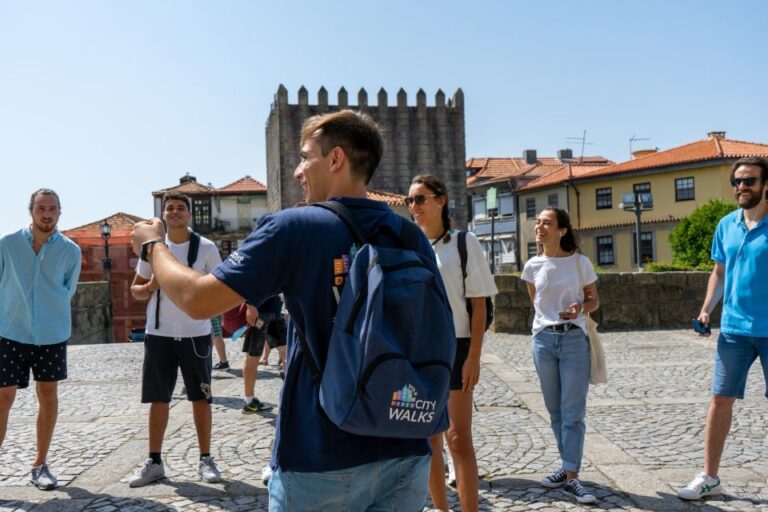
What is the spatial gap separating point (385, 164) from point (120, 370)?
1370 inches

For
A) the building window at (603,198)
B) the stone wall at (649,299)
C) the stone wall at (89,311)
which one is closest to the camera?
the stone wall at (649,299)

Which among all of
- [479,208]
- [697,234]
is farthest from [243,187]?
[697,234]

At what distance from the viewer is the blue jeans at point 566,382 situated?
14.6 feet

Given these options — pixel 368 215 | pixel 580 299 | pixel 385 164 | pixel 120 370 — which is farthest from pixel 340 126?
pixel 385 164

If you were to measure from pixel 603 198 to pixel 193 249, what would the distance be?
151 ft

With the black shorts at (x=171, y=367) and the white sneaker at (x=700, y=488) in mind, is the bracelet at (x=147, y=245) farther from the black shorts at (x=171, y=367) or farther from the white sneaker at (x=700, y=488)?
the white sneaker at (x=700, y=488)

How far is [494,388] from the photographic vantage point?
8.19m

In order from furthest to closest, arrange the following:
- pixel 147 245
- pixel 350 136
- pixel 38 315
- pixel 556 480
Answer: pixel 38 315 < pixel 556 480 < pixel 147 245 < pixel 350 136

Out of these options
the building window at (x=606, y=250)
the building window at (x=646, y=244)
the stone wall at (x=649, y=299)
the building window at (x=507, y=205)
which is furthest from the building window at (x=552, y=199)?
the stone wall at (x=649, y=299)

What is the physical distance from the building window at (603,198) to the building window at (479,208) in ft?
34.6

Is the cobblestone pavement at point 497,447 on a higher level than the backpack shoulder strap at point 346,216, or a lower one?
lower

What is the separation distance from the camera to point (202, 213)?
6369cm

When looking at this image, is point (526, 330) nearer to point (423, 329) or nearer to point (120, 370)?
point (120, 370)

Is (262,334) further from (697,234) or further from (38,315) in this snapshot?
(697,234)
